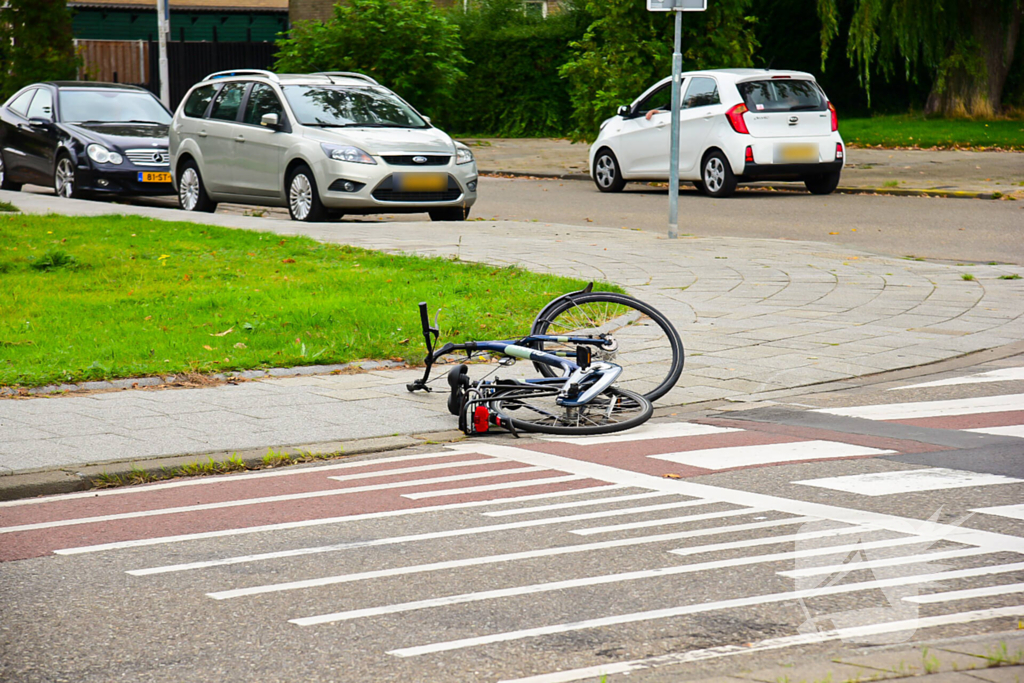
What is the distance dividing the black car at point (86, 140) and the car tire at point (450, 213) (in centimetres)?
440

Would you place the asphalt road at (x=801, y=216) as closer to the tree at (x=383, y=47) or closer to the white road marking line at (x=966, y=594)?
the tree at (x=383, y=47)

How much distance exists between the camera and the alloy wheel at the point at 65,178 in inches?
756

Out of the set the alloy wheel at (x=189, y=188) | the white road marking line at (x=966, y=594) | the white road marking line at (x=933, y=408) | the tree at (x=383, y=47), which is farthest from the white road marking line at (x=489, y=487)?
the tree at (x=383, y=47)

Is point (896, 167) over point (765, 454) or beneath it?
over

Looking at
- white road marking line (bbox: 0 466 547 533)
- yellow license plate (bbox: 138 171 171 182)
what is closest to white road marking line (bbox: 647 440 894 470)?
white road marking line (bbox: 0 466 547 533)

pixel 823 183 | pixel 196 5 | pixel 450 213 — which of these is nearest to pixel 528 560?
pixel 450 213

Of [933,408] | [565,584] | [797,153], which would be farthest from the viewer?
[797,153]

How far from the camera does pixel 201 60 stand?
129 feet

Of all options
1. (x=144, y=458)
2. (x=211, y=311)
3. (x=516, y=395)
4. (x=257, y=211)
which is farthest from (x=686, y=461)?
(x=257, y=211)

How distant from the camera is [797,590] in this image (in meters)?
4.26

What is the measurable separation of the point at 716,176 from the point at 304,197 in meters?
6.92

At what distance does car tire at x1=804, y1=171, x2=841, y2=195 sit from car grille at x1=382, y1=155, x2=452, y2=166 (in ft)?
22.4

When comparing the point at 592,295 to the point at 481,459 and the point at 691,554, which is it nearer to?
the point at 481,459

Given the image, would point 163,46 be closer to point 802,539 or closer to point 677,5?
point 677,5
